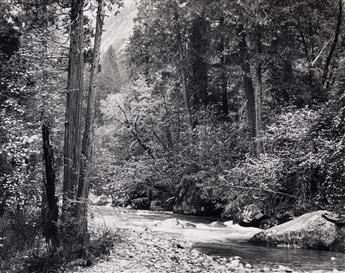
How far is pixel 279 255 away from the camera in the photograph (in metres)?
9.12

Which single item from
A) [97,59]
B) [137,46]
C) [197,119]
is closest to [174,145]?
[197,119]

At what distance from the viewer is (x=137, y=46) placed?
30203 millimetres

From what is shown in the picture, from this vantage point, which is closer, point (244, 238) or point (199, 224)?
point (244, 238)

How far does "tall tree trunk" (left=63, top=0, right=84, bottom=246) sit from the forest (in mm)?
25

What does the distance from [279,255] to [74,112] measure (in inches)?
217

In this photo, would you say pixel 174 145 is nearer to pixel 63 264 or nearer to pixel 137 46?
pixel 137 46

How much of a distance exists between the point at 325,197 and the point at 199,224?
15.8ft

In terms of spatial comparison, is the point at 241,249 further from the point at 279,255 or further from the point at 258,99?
the point at 258,99

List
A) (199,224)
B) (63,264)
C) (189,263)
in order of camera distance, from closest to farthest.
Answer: (63,264)
(189,263)
(199,224)

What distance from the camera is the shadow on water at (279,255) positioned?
8117mm

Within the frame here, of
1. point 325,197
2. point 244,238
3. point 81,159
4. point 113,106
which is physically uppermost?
point 113,106

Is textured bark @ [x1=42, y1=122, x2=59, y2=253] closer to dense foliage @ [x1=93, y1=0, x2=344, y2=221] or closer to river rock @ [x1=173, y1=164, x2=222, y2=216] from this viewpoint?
dense foliage @ [x1=93, y1=0, x2=344, y2=221]

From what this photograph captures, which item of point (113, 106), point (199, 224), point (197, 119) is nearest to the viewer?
point (199, 224)

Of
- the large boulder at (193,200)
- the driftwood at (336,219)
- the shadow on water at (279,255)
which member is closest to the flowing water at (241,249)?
the shadow on water at (279,255)
